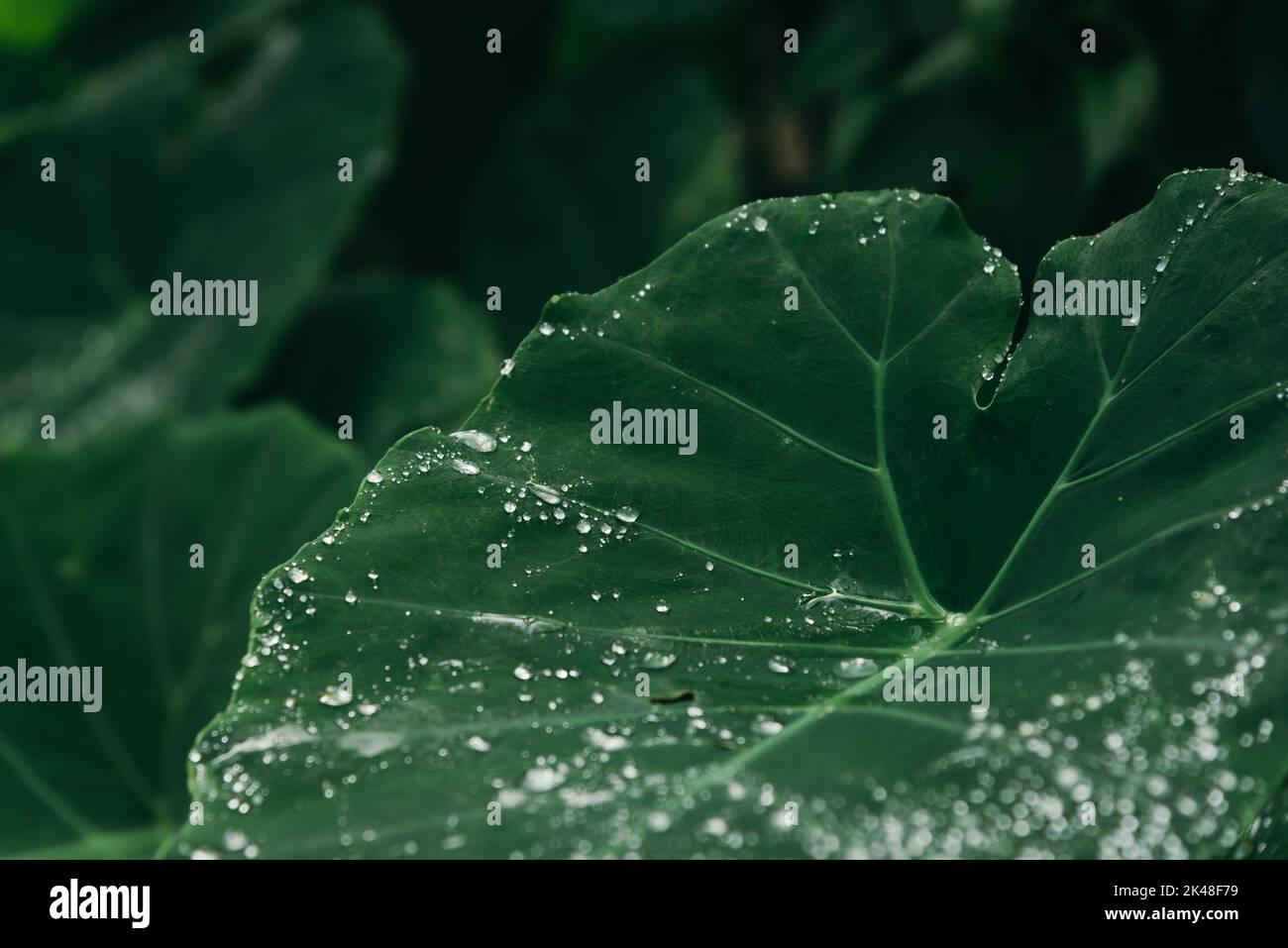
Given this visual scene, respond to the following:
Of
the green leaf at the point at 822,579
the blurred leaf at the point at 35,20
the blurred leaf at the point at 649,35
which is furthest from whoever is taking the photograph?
the blurred leaf at the point at 35,20

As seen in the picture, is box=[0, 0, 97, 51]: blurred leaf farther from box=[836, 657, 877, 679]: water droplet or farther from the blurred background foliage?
box=[836, 657, 877, 679]: water droplet

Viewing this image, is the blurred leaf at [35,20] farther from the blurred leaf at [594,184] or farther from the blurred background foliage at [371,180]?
the blurred leaf at [594,184]

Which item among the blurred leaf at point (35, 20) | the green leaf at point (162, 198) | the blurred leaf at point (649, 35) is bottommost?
the green leaf at point (162, 198)

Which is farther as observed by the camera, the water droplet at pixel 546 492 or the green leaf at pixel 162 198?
the green leaf at pixel 162 198

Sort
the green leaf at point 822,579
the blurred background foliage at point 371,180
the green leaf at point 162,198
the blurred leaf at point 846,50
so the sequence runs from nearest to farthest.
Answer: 1. the green leaf at point 822,579
2. the blurred background foliage at point 371,180
3. the blurred leaf at point 846,50
4. the green leaf at point 162,198

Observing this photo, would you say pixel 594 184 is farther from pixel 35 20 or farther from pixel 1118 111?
pixel 1118 111

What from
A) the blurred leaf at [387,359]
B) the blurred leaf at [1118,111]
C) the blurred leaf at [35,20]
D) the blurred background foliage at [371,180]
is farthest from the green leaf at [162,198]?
the blurred leaf at [1118,111]

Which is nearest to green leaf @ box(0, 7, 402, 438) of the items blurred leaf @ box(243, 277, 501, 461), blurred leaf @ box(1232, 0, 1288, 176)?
blurred leaf @ box(243, 277, 501, 461)

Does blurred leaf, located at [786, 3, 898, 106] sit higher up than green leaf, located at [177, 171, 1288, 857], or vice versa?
blurred leaf, located at [786, 3, 898, 106]
